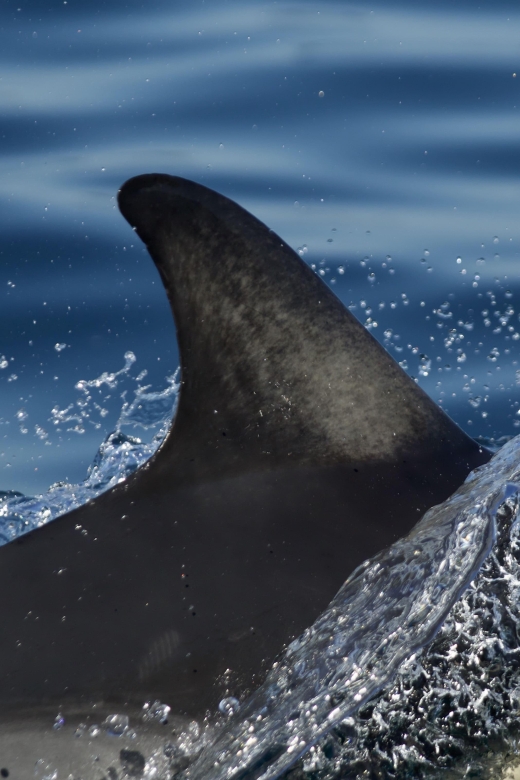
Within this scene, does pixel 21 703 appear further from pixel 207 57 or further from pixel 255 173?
pixel 207 57

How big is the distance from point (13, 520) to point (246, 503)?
5.60 feet

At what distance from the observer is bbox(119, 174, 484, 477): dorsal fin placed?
2609 millimetres

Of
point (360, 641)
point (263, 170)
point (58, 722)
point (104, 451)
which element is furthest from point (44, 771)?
point (263, 170)

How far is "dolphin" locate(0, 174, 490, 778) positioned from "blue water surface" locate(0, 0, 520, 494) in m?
2.04

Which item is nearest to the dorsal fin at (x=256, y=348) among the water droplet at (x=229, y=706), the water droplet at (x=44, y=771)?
the water droplet at (x=229, y=706)

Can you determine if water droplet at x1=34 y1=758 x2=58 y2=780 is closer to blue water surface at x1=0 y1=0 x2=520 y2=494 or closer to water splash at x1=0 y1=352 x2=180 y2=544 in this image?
water splash at x1=0 y1=352 x2=180 y2=544

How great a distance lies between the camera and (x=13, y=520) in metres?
3.87

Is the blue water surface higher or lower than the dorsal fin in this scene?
higher

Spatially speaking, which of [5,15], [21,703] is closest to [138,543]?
[21,703]

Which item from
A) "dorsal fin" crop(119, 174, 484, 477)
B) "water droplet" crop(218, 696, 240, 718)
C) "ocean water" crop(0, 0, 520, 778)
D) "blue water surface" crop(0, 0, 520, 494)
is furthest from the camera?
"blue water surface" crop(0, 0, 520, 494)

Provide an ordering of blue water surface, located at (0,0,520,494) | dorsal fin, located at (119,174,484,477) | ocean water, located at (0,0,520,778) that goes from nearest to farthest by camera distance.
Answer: dorsal fin, located at (119,174,484,477), ocean water, located at (0,0,520,778), blue water surface, located at (0,0,520,494)

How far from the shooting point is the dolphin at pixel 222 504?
7.07 feet

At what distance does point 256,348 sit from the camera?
2.64 metres

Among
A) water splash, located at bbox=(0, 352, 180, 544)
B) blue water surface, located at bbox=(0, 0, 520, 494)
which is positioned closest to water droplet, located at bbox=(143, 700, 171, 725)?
water splash, located at bbox=(0, 352, 180, 544)
